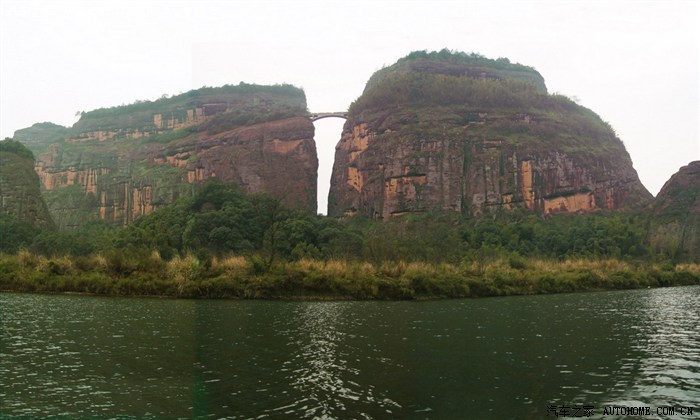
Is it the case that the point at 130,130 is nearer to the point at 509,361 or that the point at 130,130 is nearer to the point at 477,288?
the point at 477,288

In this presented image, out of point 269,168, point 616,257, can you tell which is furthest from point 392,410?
point 269,168

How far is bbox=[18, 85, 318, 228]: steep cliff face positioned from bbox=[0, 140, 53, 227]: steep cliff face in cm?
2933

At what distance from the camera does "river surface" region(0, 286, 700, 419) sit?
11.4m

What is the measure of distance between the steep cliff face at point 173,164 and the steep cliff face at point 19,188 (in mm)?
29330

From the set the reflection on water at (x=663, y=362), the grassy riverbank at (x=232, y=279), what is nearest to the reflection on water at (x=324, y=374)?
the reflection on water at (x=663, y=362)

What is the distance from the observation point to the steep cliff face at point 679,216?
78.3 m

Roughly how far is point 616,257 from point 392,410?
230ft

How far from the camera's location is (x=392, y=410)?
11.1 m

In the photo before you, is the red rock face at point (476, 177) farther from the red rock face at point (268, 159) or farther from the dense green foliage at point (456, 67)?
the dense green foliage at point (456, 67)

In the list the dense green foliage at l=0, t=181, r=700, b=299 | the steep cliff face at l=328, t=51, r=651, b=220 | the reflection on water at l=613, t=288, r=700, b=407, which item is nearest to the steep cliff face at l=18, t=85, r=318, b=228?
the steep cliff face at l=328, t=51, r=651, b=220

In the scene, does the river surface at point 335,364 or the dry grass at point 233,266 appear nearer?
the river surface at point 335,364

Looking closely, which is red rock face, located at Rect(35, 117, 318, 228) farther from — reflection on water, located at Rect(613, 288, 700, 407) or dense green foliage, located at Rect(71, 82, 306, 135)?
reflection on water, located at Rect(613, 288, 700, 407)

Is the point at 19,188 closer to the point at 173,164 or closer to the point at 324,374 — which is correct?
the point at 173,164

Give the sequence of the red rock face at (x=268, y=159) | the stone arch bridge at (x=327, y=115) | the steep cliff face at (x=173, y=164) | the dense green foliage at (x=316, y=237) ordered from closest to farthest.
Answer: the dense green foliage at (x=316, y=237), the red rock face at (x=268, y=159), the steep cliff face at (x=173, y=164), the stone arch bridge at (x=327, y=115)
